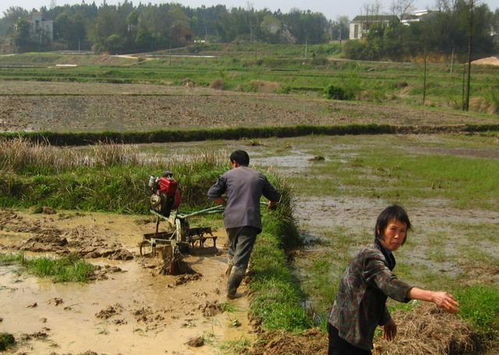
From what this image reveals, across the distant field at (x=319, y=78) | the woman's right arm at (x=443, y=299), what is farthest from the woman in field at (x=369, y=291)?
the distant field at (x=319, y=78)

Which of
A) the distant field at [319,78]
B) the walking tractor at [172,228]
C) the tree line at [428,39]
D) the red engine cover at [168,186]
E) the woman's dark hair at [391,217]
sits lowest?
the walking tractor at [172,228]

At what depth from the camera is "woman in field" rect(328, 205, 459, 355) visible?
3.34 metres

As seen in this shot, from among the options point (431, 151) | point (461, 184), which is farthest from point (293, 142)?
point (461, 184)

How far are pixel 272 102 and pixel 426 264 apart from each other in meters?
25.5

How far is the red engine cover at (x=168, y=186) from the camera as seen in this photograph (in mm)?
7551

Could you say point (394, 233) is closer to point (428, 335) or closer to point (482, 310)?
point (428, 335)

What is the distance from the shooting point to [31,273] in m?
7.12

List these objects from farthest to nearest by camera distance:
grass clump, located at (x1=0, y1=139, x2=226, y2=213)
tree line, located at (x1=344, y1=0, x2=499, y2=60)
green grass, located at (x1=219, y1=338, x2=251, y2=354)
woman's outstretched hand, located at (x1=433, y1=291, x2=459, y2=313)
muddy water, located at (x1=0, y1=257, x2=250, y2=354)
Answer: tree line, located at (x1=344, y1=0, x2=499, y2=60), grass clump, located at (x1=0, y1=139, x2=226, y2=213), muddy water, located at (x1=0, y1=257, x2=250, y2=354), green grass, located at (x1=219, y1=338, x2=251, y2=354), woman's outstretched hand, located at (x1=433, y1=291, x2=459, y2=313)

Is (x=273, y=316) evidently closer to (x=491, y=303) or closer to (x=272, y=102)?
(x=491, y=303)

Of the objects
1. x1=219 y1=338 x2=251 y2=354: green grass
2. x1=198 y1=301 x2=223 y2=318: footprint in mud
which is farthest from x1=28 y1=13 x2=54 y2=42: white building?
x1=219 y1=338 x2=251 y2=354: green grass

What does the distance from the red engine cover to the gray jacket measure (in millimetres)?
1239

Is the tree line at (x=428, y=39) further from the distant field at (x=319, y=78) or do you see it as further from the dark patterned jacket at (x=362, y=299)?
the dark patterned jacket at (x=362, y=299)

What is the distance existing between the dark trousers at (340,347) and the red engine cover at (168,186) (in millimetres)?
4172

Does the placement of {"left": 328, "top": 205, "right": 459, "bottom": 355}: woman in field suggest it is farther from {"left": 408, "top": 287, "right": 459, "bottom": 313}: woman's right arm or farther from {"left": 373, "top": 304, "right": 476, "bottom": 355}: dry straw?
{"left": 373, "top": 304, "right": 476, "bottom": 355}: dry straw
